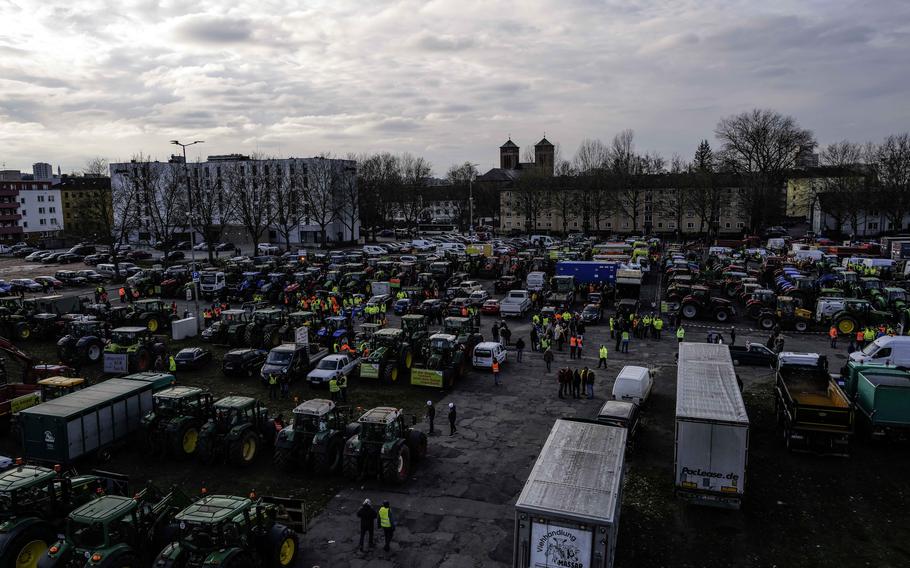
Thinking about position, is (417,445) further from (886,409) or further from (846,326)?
(846,326)

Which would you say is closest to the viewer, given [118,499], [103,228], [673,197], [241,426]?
[118,499]

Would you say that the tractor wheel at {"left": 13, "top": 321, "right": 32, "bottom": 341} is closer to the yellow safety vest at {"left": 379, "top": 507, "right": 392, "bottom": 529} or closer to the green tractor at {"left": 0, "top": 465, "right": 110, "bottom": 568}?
the green tractor at {"left": 0, "top": 465, "right": 110, "bottom": 568}

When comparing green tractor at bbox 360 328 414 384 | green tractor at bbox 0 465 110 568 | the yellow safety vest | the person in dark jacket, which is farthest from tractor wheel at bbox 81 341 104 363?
the yellow safety vest

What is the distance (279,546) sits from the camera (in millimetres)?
11555

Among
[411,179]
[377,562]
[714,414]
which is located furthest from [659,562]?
[411,179]

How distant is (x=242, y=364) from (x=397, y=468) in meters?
12.3

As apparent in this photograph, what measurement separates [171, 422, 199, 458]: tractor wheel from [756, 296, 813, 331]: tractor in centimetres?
2972

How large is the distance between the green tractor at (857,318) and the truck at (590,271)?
561 inches

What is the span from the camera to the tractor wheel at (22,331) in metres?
31.8

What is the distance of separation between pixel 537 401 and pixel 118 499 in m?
14.2

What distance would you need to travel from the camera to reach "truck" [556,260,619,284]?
42.5 meters

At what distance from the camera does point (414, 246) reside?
7212cm

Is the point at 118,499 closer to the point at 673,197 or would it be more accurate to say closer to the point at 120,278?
the point at 120,278

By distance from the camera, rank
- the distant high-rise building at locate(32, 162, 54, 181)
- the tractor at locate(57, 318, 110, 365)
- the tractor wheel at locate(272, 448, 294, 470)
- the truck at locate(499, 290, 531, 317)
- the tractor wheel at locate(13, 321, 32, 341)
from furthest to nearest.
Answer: the distant high-rise building at locate(32, 162, 54, 181), the truck at locate(499, 290, 531, 317), the tractor wheel at locate(13, 321, 32, 341), the tractor at locate(57, 318, 110, 365), the tractor wheel at locate(272, 448, 294, 470)
